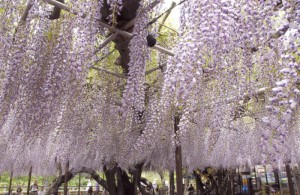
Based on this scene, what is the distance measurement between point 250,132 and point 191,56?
6.15 meters

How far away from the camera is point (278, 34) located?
2.04 metres

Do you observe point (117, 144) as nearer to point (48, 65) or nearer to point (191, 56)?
point (48, 65)

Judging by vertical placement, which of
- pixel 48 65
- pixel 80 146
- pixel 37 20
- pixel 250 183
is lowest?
pixel 250 183

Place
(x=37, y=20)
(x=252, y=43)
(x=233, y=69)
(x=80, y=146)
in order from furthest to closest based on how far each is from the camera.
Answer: (x=80, y=146) < (x=37, y=20) < (x=233, y=69) < (x=252, y=43)

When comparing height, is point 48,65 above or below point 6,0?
below

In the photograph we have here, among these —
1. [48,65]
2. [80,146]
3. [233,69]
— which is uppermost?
[48,65]

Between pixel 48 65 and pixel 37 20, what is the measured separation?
→ 54cm

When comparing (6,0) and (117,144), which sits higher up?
(6,0)

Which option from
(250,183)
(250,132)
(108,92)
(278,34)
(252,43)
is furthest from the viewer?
(250,183)

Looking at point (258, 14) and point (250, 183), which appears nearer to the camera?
point (258, 14)

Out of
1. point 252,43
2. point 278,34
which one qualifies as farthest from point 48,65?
point 278,34

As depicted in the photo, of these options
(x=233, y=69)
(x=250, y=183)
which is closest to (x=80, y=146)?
(x=233, y=69)

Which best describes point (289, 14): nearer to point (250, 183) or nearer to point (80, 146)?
point (80, 146)

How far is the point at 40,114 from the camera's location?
3717 mm
